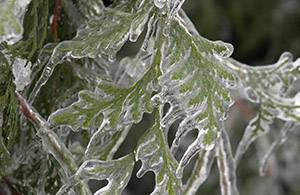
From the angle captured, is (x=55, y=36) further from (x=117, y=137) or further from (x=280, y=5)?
(x=280, y=5)

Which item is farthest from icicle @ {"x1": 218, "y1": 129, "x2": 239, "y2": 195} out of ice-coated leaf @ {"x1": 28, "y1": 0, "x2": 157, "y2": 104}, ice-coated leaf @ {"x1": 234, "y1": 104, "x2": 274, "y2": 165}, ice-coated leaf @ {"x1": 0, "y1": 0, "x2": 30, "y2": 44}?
ice-coated leaf @ {"x1": 0, "y1": 0, "x2": 30, "y2": 44}

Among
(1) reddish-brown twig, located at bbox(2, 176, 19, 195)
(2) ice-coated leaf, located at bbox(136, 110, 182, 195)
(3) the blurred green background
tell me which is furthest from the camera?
(3) the blurred green background

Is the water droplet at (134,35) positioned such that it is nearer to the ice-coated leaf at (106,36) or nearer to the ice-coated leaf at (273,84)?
the ice-coated leaf at (106,36)

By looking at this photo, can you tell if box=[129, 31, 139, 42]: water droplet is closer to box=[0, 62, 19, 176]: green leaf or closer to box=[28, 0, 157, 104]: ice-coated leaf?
box=[28, 0, 157, 104]: ice-coated leaf

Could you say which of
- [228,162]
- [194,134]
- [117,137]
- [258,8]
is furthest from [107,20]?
[258,8]

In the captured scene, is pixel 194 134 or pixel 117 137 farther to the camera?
pixel 194 134

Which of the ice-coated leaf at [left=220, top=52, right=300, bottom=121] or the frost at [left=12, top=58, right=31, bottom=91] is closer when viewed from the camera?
the frost at [left=12, top=58, right=31, bottom=91]
